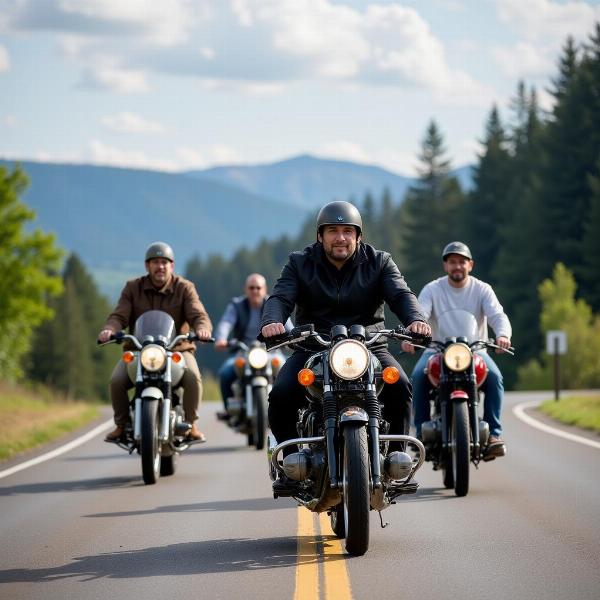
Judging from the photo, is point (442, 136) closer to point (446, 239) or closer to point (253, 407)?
point (446, 239)

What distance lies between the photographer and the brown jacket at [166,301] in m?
13.3

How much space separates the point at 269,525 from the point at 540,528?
1.87 meters

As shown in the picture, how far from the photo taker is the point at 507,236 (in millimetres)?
78750

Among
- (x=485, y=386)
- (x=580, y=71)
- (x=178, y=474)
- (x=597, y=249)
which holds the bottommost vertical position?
(x=178, y=474)

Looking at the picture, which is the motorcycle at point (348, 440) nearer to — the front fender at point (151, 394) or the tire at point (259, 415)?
the front fender at point (151, 394)

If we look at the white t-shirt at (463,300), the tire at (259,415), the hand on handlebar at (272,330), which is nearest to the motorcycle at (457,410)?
the white t-shirt at (463,300)

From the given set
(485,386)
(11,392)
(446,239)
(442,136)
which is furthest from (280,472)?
(442,136)

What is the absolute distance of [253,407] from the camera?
16422mm

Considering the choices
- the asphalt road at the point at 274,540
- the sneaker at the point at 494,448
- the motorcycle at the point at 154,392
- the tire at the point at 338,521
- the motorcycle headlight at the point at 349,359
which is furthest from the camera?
the motorcycle at the point at 154,392

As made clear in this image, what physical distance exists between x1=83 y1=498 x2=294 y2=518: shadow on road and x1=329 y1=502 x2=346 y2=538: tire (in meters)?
1.69

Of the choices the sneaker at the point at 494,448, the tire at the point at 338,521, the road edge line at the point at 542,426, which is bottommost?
the road edge line at the point at 542,426

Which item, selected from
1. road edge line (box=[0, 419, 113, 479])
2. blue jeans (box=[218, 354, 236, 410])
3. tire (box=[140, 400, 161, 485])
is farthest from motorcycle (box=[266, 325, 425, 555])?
blue jeans (box=[218, 354, 236, 410])

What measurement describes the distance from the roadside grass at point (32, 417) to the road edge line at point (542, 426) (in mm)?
6885

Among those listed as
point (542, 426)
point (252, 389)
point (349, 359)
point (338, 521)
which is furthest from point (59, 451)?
point (349, 359)
